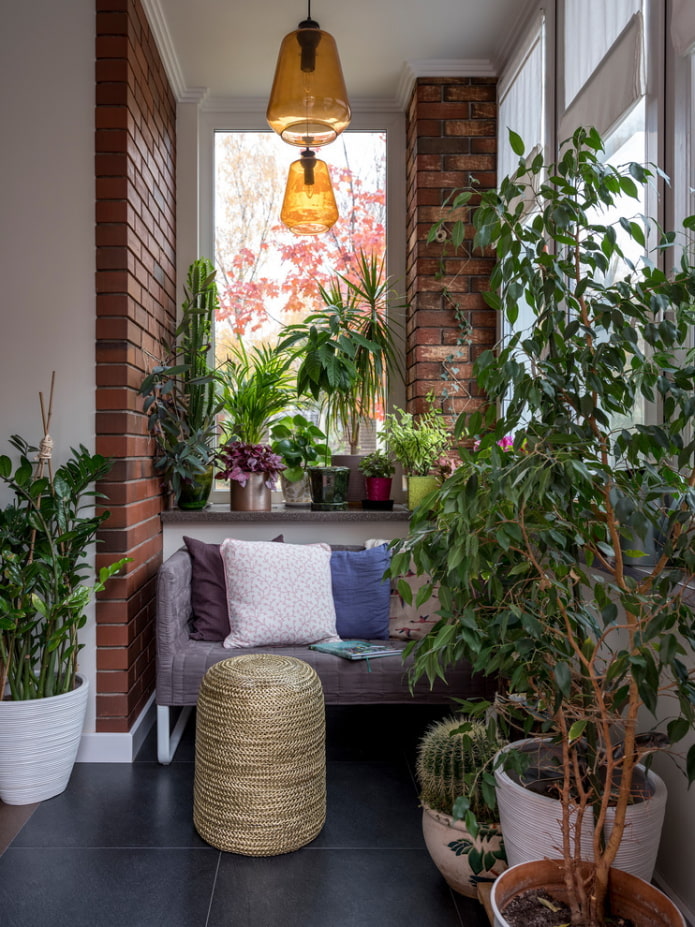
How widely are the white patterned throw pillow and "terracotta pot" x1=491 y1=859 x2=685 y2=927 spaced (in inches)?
59.9

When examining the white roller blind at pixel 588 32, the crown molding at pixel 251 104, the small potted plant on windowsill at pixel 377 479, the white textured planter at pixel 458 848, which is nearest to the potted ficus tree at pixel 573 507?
the white textured planter at pixel 458 848

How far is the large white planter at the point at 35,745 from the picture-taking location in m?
2.44

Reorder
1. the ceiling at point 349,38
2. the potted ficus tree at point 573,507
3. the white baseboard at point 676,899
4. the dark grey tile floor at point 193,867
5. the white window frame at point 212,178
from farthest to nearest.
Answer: the white window frame at point 212,178
the ceiling at point 349,38
the dark grey tile floor at point 193,867
the white baseboard at point 676,899
the potted ficus tree at point 573,507

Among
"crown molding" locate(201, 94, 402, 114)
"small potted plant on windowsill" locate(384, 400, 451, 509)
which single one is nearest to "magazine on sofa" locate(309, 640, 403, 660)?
"small potted plant on windowsill" locate(384, 400, 451, 509)

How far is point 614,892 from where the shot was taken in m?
1.51

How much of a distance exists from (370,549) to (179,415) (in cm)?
105

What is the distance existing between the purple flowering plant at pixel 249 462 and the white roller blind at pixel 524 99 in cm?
167

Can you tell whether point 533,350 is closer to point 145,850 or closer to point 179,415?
point 145,850

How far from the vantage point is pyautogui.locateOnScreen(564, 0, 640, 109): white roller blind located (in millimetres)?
2366

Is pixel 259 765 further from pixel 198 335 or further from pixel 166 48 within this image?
pixel 166 48

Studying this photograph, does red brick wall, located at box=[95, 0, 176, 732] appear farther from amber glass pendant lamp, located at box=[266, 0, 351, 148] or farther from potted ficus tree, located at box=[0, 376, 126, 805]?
amber glass pendant lamp, located at box=[266, 0, 351, 148]

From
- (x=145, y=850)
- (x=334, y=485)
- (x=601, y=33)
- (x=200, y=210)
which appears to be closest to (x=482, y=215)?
(x=601, y=33)

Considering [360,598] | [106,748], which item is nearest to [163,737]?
[106,748]

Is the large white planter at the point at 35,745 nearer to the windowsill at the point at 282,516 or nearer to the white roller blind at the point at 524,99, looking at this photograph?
the windowsill at the point at 282,516
